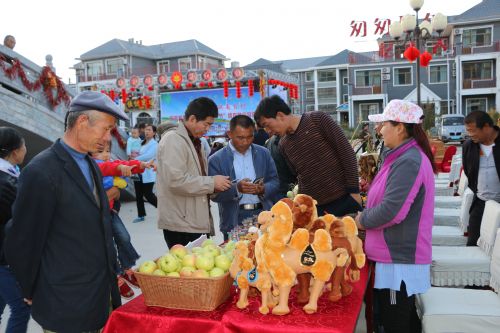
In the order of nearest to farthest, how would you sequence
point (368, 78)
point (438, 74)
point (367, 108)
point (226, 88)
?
point (226, 88), point (438, 74), point (368, 78), point (367, 108)

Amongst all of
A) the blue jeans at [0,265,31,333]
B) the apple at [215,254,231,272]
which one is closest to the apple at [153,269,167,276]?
the apple at [215,254,231,272]

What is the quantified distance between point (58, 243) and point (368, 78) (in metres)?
33.6

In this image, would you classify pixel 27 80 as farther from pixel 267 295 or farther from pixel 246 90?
pixel 246 90

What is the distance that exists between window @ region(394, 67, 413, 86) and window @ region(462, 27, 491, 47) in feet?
12.8

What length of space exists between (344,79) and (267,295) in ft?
130

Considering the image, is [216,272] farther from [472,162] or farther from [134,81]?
[134,81]

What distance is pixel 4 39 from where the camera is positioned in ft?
29.5

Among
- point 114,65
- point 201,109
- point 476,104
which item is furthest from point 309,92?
point 201,109

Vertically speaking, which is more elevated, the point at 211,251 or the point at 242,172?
the point at 242,172

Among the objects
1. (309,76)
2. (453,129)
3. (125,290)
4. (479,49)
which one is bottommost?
(125,290)

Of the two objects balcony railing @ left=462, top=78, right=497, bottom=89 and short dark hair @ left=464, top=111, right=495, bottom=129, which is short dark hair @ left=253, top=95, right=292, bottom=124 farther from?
A: balcony railing @ left=462, top=78, right=497, bottom=89

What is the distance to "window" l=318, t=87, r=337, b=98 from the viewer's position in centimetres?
4029

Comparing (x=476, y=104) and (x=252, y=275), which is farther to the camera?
(x=476, y=104)

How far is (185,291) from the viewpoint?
1.80 meters
